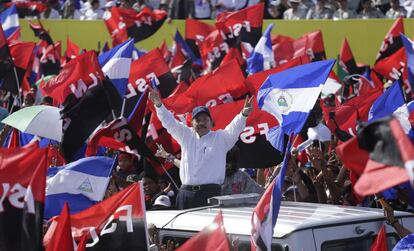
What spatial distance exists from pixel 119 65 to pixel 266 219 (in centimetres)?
625

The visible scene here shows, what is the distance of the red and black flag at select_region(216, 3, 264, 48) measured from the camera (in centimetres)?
1738

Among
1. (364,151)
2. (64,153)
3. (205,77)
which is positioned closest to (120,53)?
(205,77)

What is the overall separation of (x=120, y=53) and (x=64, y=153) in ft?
7.83

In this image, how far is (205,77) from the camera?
13.4 m

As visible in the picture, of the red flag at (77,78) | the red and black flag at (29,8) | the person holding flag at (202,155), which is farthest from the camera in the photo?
the red and black flag at (29,8)

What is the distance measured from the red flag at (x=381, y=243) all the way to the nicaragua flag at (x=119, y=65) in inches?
219

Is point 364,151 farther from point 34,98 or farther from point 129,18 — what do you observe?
point 129,18

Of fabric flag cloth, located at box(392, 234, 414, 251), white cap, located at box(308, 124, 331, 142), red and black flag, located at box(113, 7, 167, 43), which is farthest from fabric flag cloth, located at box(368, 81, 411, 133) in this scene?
red and black flag, located at box(113, 7, 167, 43)

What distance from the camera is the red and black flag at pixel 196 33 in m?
18.9

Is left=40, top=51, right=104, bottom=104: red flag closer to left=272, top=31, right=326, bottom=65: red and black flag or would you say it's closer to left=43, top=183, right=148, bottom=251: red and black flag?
left=272, top=31, right=326, bottom=65: red and black flag

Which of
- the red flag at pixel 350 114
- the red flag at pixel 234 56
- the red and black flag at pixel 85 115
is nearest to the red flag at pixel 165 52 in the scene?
the red flag at pixel 234 56

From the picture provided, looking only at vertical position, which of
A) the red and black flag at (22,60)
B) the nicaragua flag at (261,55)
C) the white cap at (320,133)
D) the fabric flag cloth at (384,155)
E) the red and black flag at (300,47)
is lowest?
the red and black flag at (300,47)

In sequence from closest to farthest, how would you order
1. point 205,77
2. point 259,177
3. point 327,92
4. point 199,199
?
point 199,199 → point 259,177 → point 205,77 → point 327,92

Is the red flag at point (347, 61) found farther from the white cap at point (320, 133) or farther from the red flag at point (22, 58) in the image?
the white cap at point (320, 133)
